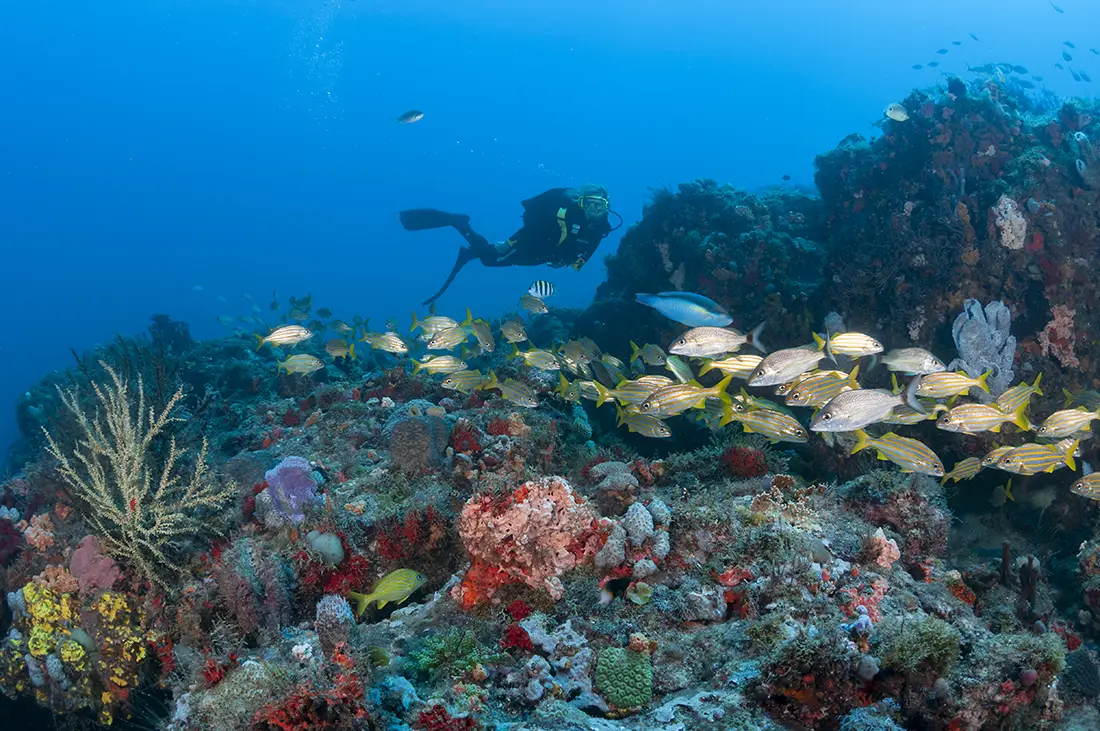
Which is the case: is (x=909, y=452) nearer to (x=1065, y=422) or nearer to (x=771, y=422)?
(x=771, y=422)

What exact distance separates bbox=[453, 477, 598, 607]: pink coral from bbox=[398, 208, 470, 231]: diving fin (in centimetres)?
1461

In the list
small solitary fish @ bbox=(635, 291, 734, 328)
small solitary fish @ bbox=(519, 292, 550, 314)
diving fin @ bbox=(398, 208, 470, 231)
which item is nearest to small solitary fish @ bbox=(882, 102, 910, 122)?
small solitary fish @ bbox=(519, 292, 550, 314)

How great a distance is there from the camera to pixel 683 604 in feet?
15.2

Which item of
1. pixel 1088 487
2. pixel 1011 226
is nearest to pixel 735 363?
pixel 1088 487

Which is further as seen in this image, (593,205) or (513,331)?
(593,205)

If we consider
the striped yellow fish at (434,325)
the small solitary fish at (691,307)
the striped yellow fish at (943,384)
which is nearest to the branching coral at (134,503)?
the striped yellow fish at (434,325)

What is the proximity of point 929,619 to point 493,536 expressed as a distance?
3177 millimetres

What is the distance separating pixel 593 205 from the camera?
14469mm

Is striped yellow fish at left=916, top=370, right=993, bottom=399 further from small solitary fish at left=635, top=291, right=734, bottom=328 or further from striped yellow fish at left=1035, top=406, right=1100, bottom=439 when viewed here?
small solitary fish at left=635, top=291, right=734, bottom=328

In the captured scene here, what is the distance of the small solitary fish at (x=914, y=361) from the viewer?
6328 millimetres

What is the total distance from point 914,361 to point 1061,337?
557cm

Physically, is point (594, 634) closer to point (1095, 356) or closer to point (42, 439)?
point (1095, 356)

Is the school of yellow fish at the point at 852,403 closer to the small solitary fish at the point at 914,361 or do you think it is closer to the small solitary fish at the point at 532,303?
the small solitary fish at the point at 914,361

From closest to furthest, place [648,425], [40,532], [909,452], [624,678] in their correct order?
[624,678]
[909,452]
[40,532]
[648,425]
